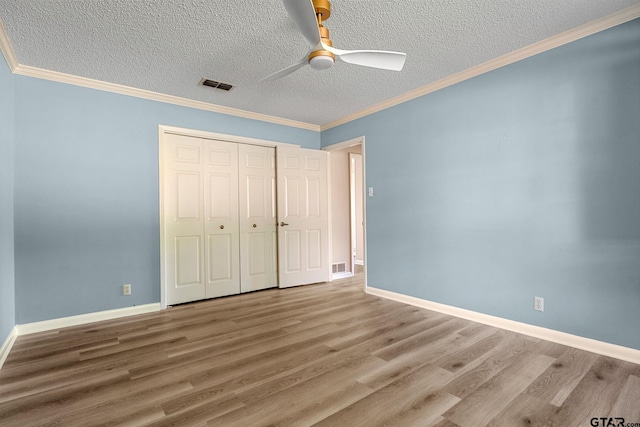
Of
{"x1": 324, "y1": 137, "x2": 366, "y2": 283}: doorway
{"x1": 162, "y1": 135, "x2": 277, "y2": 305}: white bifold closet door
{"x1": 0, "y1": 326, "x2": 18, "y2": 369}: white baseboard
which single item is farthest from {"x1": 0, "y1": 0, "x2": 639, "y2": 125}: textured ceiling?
{"x1": 0, "y1": 326, "x2": 18, "y2": 369}: white baseboard

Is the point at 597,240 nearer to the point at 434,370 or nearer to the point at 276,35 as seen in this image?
the point at 434,370

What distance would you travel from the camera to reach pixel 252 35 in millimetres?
2465

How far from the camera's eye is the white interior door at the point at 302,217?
15.1 ft

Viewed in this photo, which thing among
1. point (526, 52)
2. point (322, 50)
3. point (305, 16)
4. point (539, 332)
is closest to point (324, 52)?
point (322, 50)

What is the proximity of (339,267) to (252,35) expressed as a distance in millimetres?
3999

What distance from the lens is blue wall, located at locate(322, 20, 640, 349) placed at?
7.45 ft

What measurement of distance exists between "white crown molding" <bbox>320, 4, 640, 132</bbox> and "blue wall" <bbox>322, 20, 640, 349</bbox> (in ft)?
0.17

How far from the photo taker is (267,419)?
1.63 metres

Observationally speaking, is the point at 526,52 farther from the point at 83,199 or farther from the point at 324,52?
the point at 83,199

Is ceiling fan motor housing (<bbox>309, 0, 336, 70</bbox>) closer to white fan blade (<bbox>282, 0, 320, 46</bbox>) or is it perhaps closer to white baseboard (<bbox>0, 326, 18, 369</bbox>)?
white fan blade (<bbox>282, 0, 320, 46</bbox>)

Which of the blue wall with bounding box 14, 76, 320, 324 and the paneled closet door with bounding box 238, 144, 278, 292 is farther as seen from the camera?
the paneled closet door with bounding box 238, 144, 278, 292

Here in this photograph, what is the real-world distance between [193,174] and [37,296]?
6.50 ft

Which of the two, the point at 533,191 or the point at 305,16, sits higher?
the point at 305,16

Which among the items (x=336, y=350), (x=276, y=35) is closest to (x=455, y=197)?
(x=336, y=350)
